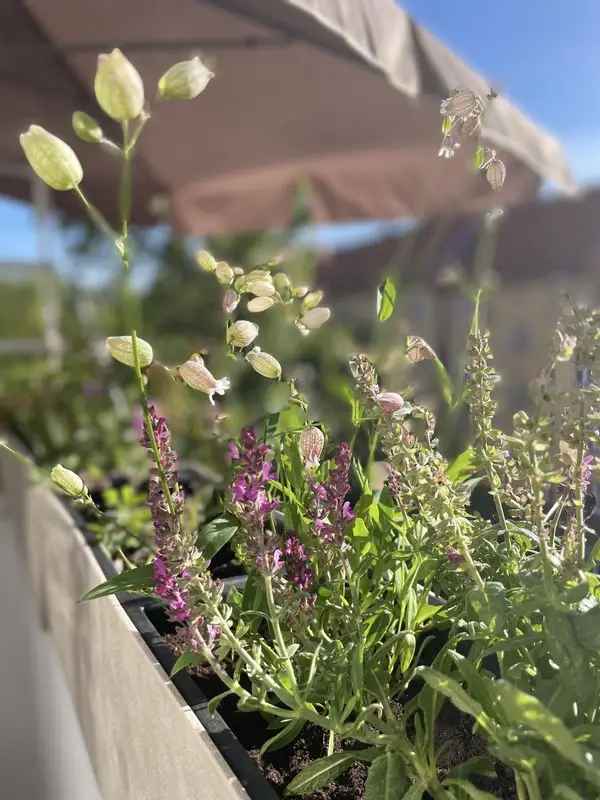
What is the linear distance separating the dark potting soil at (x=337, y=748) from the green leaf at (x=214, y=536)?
0.76ft

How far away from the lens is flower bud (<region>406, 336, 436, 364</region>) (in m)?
0.88

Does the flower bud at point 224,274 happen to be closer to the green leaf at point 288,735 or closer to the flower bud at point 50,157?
the flower bud at point 50,157

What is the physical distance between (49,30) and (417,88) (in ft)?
5.87

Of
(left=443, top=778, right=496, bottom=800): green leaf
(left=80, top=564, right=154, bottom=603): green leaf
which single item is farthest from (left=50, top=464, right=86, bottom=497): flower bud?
(left=443, top=778, right=496, bottom=800): green leaf

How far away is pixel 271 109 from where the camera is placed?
136 inches

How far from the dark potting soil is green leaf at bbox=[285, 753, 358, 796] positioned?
0.14ft

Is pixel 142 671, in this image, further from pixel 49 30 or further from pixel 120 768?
pixel 49 30

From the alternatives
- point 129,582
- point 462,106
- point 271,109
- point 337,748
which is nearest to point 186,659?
point 129,582

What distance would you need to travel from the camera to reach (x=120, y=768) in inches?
49.4

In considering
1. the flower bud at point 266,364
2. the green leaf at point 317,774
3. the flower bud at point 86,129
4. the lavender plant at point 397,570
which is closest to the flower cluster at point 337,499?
the lavender plant at point 397,570

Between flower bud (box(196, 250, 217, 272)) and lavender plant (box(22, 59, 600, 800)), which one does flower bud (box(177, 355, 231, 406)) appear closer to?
lavender plant (box(22, 59, 600, 800))

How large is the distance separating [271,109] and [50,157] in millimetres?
2916

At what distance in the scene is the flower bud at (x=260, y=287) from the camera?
34.8 inches

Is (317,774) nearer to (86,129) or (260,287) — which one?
(260,287)
